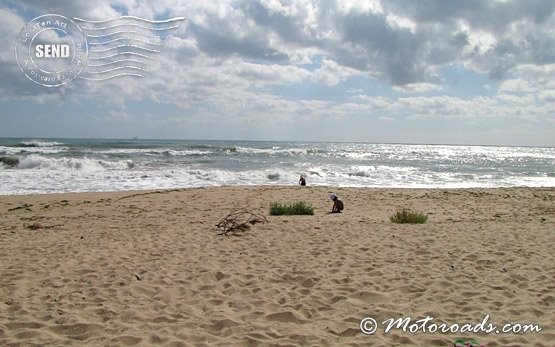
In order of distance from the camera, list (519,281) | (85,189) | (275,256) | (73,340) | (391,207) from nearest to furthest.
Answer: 1. (73,340)
2. (519,281)
3. (275,256)
4. (391,207)
5. (85,189)

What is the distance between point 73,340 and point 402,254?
4579mm

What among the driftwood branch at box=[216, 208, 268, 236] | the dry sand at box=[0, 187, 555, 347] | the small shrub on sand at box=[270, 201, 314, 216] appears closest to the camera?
the dry sand at box=[0, 187, 555, 347]

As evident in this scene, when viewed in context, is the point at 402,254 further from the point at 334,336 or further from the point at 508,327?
the point at 334,336

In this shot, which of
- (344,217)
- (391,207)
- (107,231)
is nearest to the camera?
(107,231)

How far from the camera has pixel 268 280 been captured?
4910 mm

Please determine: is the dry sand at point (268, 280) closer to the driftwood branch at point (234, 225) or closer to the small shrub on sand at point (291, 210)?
the driftwood branch at point (234, 225)

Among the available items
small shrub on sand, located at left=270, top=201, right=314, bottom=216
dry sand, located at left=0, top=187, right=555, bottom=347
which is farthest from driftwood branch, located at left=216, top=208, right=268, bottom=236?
small shrub on sand, located at left=270, top=201, right=314, bottom=216

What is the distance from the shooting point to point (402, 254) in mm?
5957

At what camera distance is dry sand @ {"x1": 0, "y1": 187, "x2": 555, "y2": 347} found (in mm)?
3582

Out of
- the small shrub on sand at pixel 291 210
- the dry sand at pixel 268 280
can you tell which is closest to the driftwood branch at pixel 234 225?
the dry sand at pixel 268 280

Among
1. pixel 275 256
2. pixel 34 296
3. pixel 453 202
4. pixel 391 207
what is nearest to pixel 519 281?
pixel 275 256

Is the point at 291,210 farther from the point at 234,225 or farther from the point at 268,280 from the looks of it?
the point at 268,280

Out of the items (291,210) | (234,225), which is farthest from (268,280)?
(291,210)

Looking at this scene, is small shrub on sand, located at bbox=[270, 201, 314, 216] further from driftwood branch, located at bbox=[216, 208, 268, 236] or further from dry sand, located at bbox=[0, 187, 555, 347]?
driftwood branch, located at bbox=[216, 208, 268, 236]
